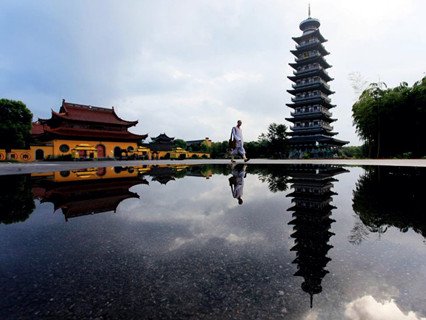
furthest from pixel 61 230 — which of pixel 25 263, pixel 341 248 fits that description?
pixel 341 248

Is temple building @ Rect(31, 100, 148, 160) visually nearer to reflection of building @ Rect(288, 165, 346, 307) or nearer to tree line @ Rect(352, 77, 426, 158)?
reflection of building @ Rect(288, 165, 346, 307)

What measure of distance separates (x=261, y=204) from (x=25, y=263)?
2.88 meters

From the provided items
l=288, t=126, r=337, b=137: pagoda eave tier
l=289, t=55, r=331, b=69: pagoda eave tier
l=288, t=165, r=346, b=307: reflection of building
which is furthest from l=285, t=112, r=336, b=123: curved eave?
l=288, t=165, r=346, b=307: reflection of building

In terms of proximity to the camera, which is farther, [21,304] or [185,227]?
[185,227]

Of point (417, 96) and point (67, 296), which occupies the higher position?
point (417, 96)

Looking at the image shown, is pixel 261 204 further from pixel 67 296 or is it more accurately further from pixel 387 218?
pixel 67 296

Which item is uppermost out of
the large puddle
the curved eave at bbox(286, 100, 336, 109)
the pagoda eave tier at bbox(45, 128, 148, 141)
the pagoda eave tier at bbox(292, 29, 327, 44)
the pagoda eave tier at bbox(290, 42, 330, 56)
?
the pagoda eave tier at bbox(292, 29, 327, 44)

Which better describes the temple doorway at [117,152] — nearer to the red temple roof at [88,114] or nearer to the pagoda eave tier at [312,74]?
the red temple roof at [88,114]

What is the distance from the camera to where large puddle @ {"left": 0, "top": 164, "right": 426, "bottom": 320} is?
115 centimetres

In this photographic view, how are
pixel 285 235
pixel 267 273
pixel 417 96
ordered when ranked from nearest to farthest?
pixel 267 273, pixel 285 235, pixel 417 96

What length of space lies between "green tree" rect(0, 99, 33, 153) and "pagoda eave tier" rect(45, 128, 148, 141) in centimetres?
299

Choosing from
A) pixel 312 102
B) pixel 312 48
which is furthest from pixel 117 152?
pixel 312 48

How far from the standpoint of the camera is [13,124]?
94.3ft

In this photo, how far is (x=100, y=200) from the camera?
399 cm
